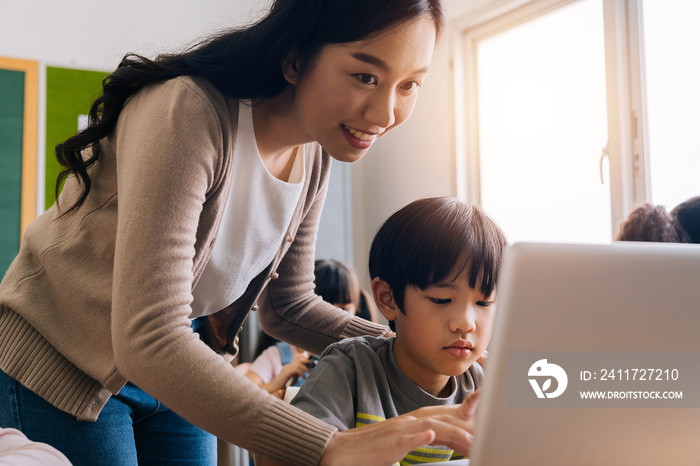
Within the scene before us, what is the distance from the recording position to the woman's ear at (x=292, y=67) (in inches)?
36.4

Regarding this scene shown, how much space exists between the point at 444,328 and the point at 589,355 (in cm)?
43

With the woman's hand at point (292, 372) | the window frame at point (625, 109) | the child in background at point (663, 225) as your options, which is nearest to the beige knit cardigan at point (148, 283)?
the child in background at point (663, 225)

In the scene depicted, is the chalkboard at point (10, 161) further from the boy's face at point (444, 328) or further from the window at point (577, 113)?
the boy's face at point (444, 328)

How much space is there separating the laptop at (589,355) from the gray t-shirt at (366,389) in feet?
1.24

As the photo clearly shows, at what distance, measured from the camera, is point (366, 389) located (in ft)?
3.30

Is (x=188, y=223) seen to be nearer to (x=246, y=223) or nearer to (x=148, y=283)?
(x=148, y=283)

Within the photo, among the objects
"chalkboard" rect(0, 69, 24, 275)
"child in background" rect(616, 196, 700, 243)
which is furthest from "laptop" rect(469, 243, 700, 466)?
"chalkboard" rect(0, 69, 24, 275)

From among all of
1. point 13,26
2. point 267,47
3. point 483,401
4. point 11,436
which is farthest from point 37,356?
point 13,26

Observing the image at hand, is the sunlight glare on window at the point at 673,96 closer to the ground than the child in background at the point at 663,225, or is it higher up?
higher up

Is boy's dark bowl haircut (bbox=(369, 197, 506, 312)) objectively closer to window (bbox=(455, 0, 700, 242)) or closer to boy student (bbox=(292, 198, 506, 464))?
boy student (bbox=(292, 198, 506, 464))

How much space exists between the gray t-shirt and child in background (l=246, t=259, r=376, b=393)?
5.13 feet

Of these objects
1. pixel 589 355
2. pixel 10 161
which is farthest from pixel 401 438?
pixel 10 161

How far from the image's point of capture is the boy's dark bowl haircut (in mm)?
1043

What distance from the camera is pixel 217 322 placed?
3.95ft
